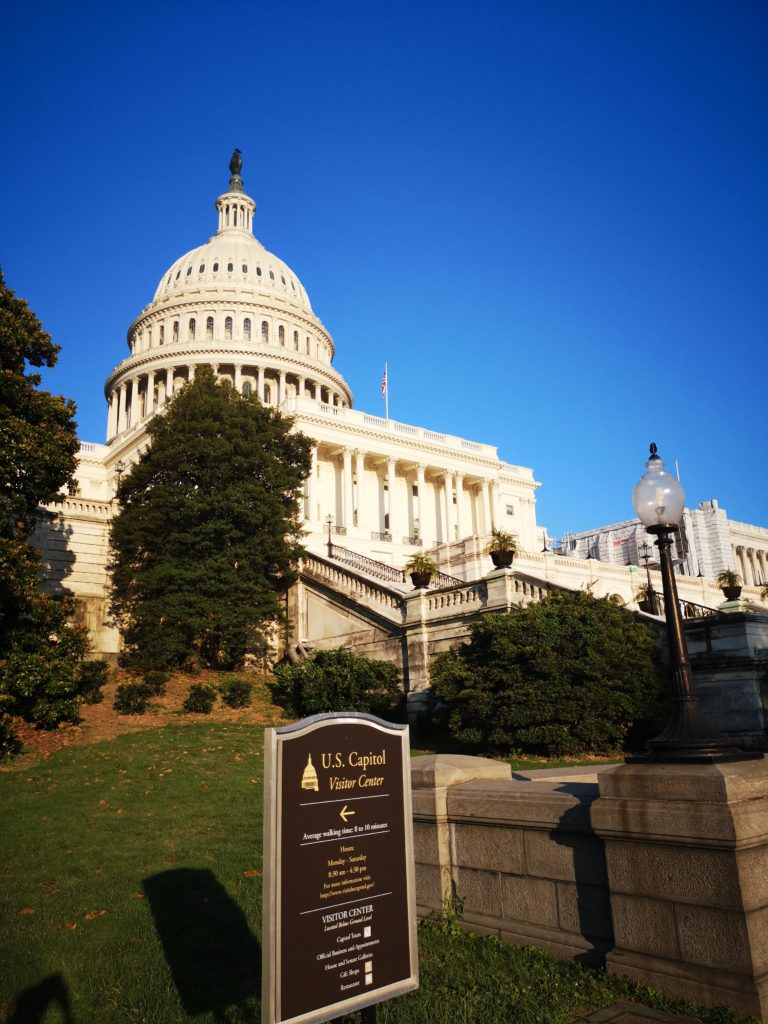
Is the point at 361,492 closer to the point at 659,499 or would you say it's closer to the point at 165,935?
the point at 659,499

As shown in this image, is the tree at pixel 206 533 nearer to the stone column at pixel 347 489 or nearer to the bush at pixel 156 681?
the bush at pixel 156 681

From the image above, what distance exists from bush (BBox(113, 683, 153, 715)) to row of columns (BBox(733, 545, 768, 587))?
3907 inches

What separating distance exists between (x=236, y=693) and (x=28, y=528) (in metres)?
9.08

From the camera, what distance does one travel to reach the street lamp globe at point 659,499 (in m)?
7.85

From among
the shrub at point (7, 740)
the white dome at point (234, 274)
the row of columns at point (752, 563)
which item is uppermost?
the white dome at point (234, 274)

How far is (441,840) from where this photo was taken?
7863 millimetres

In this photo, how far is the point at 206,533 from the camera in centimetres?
3027

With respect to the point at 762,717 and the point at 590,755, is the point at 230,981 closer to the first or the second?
the point at 590,755

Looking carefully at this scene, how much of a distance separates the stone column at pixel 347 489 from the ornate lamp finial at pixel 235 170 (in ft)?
243

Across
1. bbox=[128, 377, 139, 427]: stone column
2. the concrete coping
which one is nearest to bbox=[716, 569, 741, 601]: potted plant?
the concrete coping

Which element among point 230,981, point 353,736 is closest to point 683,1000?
→ point 353,736

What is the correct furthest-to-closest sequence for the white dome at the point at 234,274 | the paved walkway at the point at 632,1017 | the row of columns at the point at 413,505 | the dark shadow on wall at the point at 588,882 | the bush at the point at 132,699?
the white dome at the point at 234,274 → the row of columns at the point at 413,505 → the bush at the point at 132,699 → the dark shadow on wall at the point at 588,882 → the paved walkway at the point at 632,1017

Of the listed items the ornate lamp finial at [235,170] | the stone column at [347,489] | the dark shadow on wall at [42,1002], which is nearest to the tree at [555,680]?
the dark shadow on wall at [42,1002]

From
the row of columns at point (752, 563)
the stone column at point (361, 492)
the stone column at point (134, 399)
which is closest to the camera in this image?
the stone column at point (361, 492)
